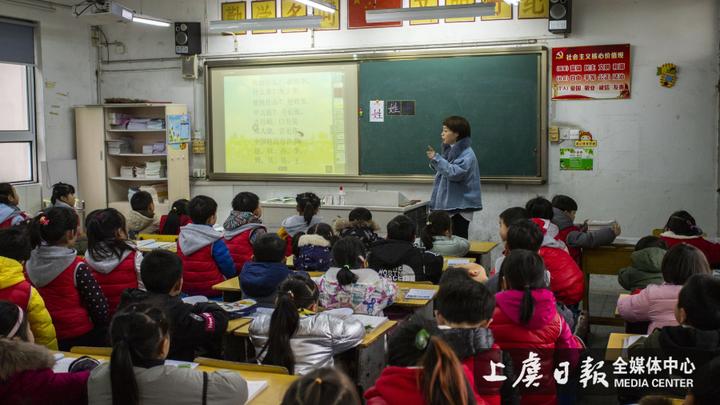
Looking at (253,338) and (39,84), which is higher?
(39,84)

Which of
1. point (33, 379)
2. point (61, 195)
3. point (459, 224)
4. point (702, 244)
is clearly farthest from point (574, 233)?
point (61, 195)

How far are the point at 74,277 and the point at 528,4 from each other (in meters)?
4.97

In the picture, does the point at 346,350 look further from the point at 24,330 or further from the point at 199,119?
the point at 199,119

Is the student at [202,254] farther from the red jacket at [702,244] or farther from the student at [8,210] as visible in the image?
the red jacket at [702,244]

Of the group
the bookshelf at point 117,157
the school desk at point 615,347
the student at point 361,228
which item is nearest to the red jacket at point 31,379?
the school desk at point 615,347

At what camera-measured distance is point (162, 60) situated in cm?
845

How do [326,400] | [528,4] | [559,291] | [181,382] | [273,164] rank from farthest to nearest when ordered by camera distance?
[273,164] → [528,4] → [559,291] → [181,382] → [326,400]

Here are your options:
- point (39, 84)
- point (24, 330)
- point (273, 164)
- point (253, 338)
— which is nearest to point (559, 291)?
point (253, 338)

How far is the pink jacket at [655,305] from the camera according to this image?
10.1 ft

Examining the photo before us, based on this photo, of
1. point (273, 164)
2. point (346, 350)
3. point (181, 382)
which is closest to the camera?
point (181, 382)

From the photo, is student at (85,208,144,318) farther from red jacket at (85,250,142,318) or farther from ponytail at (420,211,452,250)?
ponytail at (420,211,452,250)

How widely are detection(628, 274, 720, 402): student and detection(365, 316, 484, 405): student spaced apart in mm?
711

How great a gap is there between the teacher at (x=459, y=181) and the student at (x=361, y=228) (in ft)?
4.26

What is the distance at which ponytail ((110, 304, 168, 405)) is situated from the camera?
213 centimetres
